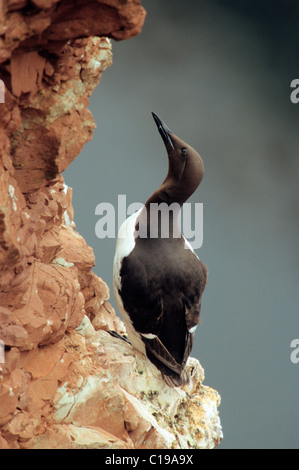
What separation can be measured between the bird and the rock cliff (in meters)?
0.38

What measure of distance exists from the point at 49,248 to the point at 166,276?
2.57 feet

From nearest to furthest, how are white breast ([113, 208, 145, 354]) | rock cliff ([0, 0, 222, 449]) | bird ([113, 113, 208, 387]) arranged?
rock cliff ([0, 0, 222, 449]), bird ([113, 113, 208, 387]), white breast ([113, 208, 145, 354])

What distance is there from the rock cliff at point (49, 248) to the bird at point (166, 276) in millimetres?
378

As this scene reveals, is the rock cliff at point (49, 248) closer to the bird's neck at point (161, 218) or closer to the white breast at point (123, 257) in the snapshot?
the white breast at point (123, 257)

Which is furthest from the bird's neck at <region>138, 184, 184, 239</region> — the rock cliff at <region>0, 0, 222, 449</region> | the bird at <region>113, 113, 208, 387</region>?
the rock cliff at <region>0, 0, 222, 449</region>

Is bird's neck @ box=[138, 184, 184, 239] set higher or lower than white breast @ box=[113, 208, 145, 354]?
higher

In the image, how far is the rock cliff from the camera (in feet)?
6.77

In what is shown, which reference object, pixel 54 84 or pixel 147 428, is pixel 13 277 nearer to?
pixel 54 84

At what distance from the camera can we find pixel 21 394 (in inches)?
99.8

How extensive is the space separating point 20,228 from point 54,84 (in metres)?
0.54

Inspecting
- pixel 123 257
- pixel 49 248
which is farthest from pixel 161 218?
pixel 49 248

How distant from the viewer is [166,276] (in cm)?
358

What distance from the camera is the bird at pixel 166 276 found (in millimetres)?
3582

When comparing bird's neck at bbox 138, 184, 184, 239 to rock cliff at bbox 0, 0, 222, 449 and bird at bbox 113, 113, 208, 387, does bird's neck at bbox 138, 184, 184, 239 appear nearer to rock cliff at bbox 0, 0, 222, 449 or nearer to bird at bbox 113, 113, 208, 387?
bird at bbox 113, 113, 208, 387
